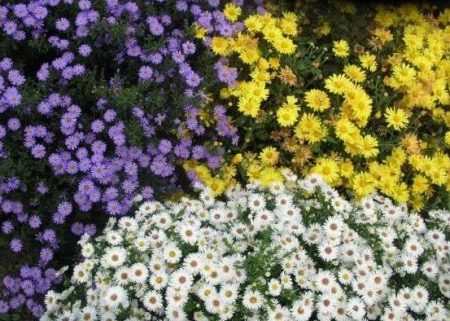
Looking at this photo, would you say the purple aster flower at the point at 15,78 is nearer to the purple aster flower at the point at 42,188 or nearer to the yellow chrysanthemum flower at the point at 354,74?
the purple aster flower at the point at 42,188

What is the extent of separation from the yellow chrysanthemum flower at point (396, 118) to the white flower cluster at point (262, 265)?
696mm

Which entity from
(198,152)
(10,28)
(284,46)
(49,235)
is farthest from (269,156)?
(10,28)

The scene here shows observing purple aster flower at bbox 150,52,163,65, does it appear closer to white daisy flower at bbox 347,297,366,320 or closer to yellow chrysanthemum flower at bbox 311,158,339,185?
yellow chrysanthemum flower at bbox 311,158,339,185

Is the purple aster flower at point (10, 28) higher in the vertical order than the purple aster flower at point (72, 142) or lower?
higher

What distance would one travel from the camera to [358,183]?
4090 mm

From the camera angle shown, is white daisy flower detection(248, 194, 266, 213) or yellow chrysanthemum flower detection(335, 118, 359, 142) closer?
white daisy flower detection(248, 194, 266, 213)

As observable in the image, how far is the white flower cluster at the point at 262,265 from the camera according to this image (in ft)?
10.5

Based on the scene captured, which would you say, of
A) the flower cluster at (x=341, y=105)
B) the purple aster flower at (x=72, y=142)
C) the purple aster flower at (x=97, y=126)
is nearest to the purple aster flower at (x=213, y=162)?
the flower cluster at (x=341, y=105)

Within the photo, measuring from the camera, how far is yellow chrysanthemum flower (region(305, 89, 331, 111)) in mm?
4172

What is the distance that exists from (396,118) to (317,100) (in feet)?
1.63

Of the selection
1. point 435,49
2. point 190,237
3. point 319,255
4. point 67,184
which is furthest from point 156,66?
point 435,49

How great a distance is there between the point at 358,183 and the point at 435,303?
2.93ft

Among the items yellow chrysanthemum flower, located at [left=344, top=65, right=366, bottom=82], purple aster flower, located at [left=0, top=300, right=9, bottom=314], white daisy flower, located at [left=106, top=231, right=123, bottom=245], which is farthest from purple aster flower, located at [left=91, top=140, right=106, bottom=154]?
yellow chrysanthemum flower, located at [left=344, top=65, right=366, bottom=82]

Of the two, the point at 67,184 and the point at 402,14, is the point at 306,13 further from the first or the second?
the point at 67,184
